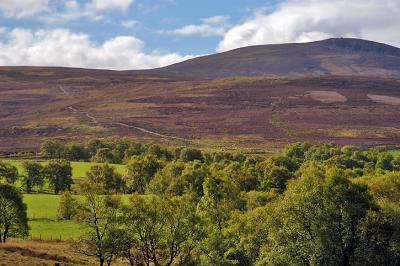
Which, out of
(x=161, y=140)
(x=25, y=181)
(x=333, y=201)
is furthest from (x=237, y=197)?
(x=161, y=140)

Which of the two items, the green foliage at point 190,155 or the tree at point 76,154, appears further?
the tree at point 76,154

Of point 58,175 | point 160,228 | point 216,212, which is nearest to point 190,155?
point 58,175

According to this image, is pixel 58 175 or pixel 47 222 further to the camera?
pixel 58 175

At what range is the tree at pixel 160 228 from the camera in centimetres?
5038

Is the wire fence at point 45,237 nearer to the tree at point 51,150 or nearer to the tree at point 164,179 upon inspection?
the tree at point 164,179

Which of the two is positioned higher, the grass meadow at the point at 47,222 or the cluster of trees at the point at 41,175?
the cluster of trees at the point at 41,175

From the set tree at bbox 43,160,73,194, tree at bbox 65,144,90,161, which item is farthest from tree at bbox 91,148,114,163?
tree at bbox 43,160,73,194

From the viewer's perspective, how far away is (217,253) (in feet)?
154

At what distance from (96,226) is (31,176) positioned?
2066 inches

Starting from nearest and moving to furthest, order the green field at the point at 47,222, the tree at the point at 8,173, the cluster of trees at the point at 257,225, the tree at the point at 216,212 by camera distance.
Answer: the cluster of trees at the point at 257,225 < the tree at the point at 216,212 < the green field at the point at 47,222 < the tree at the point at 8,173

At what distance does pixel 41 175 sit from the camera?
96.9 meters

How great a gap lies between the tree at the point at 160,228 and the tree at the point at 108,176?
44129mm

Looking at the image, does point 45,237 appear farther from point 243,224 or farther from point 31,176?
point 31,176

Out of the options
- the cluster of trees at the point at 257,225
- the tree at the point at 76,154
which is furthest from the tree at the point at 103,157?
the cluster of trees at the point at 257,225
